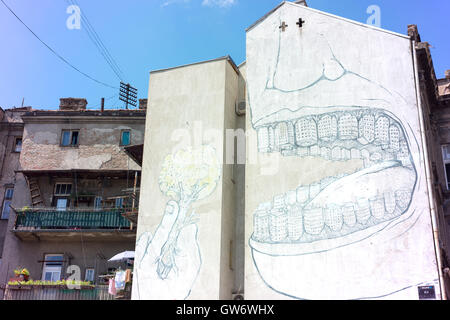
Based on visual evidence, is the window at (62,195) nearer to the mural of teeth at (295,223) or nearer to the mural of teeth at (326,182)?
the mural of teeth at (295,223)

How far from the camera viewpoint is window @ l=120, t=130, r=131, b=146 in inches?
1192

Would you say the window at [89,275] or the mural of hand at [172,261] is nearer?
the mural of hand at [172,261]

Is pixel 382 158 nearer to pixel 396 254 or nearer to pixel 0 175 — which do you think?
pixel 396 254

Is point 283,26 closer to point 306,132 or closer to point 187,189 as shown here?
point 306,132

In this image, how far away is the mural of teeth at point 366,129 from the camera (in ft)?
58.7

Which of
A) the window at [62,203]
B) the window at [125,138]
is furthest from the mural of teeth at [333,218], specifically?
the window at [62,203]

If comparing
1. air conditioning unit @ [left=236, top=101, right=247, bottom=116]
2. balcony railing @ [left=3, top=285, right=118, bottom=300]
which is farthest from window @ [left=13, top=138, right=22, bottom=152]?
air conditioning unit @ [left=236, top=101, right=247, bottom=116]

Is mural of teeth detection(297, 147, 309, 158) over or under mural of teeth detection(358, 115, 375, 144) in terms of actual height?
under

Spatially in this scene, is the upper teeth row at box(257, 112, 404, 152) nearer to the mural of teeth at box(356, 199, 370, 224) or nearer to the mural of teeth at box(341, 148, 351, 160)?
the mural of teeth at box(341, 148, 351, 160)

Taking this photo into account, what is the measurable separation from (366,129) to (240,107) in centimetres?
570

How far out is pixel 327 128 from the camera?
18.6m

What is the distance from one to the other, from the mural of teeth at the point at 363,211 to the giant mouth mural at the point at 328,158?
3cm

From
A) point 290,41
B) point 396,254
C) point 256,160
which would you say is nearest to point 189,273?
point 256,160

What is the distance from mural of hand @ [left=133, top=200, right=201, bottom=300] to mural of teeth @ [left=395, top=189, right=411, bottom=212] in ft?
23.3
